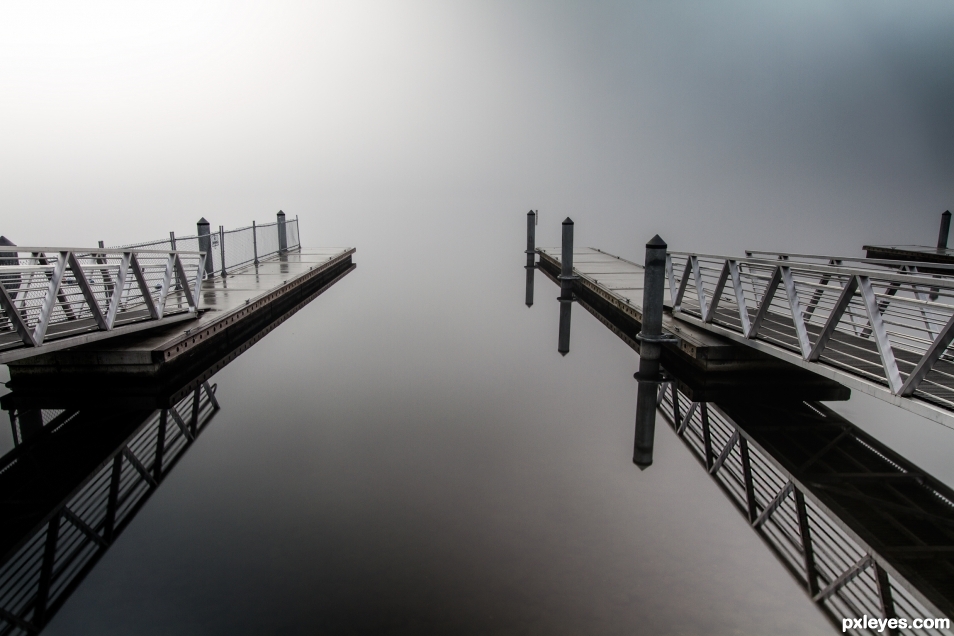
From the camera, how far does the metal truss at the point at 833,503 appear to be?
10.9ft

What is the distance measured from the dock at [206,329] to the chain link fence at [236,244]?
0.84ft

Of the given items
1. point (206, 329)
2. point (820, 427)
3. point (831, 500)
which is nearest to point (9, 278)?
point (206, 329)

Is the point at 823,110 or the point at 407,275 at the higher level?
the point at 823,110

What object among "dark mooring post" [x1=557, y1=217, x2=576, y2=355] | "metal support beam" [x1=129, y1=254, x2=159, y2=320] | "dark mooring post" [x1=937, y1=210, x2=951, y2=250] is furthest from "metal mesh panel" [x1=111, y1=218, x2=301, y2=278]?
"dark mooring post" [x1=937, y1=210, x2=951, y2=250]

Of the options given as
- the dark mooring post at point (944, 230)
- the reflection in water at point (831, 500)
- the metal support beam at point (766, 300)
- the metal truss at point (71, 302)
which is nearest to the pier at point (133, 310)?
the metal truss at point (71, 302)

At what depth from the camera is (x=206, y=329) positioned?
7.45 metres

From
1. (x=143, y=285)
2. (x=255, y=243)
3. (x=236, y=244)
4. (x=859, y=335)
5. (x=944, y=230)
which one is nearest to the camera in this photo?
(x=859, y=335)

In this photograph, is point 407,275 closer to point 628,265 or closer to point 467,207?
point 628,265

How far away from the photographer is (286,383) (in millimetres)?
7566

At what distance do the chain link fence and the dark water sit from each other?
12.8 feet

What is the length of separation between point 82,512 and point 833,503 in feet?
18.1

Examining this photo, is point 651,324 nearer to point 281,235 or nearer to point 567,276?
point 567,276

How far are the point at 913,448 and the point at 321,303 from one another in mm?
10964

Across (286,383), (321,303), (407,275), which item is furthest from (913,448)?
(407,275)
